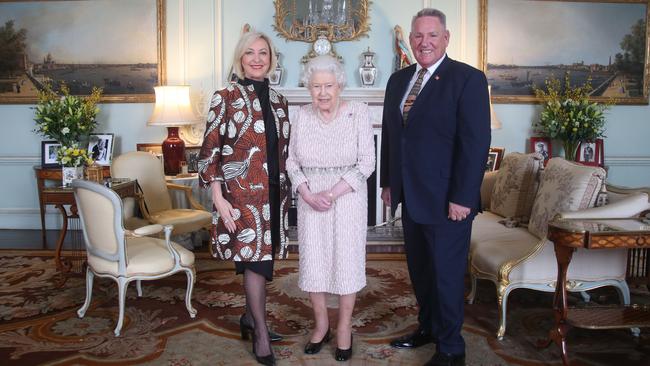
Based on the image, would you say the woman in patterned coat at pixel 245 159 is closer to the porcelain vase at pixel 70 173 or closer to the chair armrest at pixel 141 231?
the chair armrest at pixel 141 231

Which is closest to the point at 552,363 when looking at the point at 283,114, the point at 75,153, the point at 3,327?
the point at 283,114

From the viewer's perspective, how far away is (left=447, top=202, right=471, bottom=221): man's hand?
8.43 ft

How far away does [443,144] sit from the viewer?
2.61 m

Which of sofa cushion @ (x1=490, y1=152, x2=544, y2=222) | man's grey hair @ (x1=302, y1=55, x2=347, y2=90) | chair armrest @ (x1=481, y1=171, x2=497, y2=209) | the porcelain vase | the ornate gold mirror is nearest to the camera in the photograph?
man's grey hair @ (x1=302, y1=55, x2=347, y2=90)

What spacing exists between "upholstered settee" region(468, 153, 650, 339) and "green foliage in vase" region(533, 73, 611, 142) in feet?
7.70

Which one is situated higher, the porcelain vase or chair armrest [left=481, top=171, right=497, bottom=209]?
the porcelain vase

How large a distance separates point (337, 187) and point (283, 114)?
1.58 ft

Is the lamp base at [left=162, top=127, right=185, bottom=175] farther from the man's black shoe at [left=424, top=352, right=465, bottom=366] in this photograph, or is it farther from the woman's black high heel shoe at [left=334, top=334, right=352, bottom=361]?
the man's black shoe at [left=424, top=352, right=465, bottom=366]

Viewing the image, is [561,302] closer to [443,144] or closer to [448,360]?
[448,360]

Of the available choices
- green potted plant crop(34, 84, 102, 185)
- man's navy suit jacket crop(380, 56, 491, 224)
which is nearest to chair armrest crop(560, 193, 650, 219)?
man's navy suit jacket crop(380, 56, 491, 224)

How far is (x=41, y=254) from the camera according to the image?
5.15m

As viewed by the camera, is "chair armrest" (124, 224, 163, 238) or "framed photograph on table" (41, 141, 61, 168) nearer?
"chair armrest" (124, 224, 163, 238)

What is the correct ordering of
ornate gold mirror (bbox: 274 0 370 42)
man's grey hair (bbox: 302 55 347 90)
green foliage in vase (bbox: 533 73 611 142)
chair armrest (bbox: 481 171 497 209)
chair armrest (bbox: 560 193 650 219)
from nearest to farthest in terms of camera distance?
1. man's grey hair (bbox: 302 55 347 90)
2. chair armrest (bbox: 560 193 650 219)
3. chair armrest (bbox: 481 171 497 209)
4. green foliage in vase (bbox: 533 73 611 142)
5. ornate gold mirror (bbox: 274 0 370 42)

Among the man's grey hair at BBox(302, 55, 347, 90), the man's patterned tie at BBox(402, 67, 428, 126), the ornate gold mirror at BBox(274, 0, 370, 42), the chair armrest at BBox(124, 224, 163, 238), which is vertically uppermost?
the ornate gold mirror at BBox(274, 0, 370, 42)
